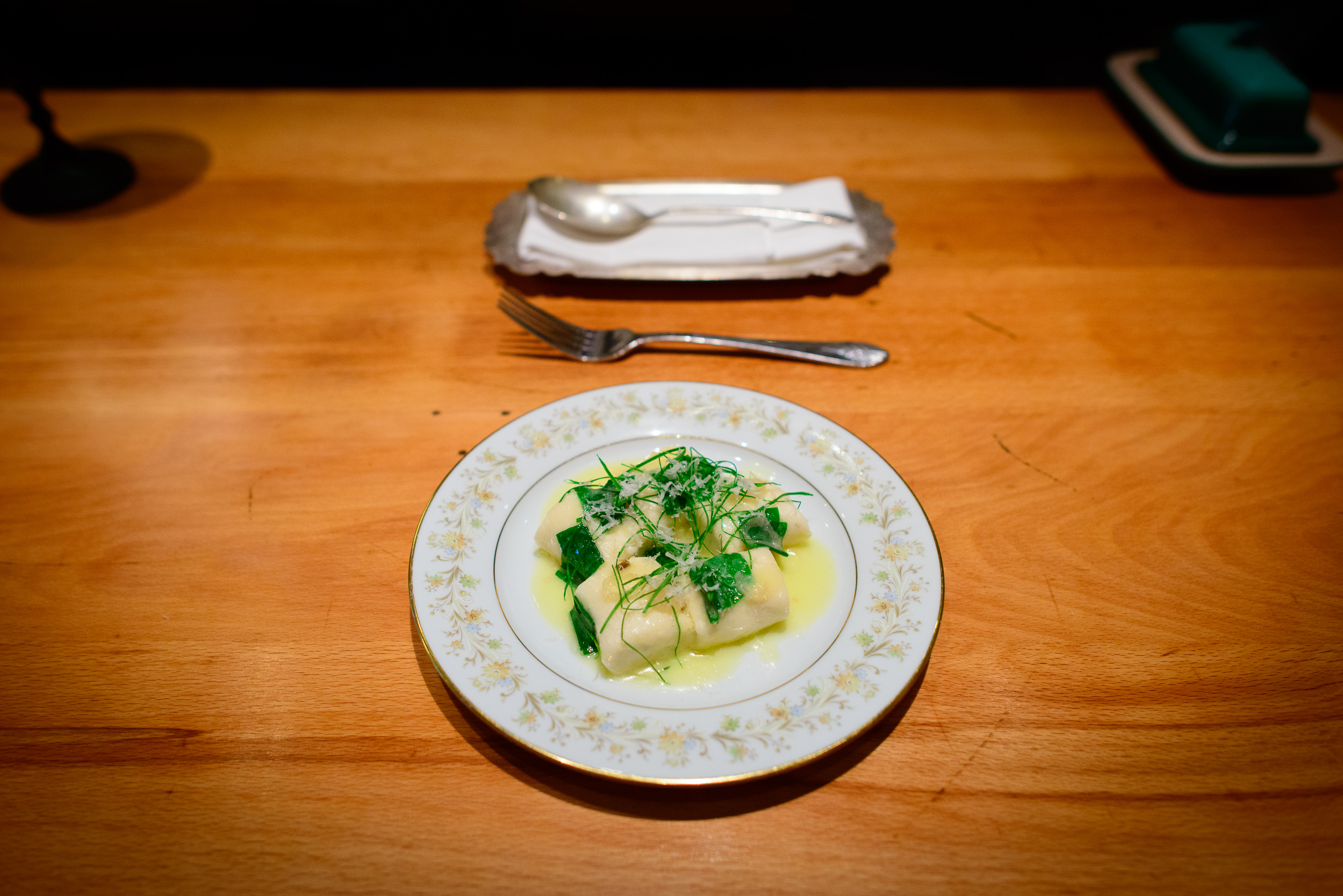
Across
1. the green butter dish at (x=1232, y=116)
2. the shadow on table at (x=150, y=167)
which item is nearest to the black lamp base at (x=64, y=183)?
the shadow on table at (x=150, y=167)

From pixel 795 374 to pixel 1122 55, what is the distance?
5.22 ft

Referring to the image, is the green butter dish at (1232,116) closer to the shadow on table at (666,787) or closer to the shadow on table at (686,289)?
the shadow on table at (686,289)

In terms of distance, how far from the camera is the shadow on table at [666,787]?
0.84 m

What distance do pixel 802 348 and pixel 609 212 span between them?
508 mm

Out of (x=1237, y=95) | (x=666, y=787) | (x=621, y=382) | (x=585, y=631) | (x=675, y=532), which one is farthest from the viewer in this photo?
(x=1237, y=95)

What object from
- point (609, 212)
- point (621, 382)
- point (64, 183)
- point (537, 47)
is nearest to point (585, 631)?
point (621, 382)

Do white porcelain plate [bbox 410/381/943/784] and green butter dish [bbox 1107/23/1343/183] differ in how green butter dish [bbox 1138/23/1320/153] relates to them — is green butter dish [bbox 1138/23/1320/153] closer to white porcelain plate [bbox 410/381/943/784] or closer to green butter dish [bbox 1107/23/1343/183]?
green butter dish [bbox 1107/23/1343/183]

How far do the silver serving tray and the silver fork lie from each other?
0.13 m

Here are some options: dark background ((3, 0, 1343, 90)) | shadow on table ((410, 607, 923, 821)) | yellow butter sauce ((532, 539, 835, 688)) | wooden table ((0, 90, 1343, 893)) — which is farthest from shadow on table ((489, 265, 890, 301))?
dark background ((3, 0, 1343, 90))

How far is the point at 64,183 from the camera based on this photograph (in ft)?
5.66

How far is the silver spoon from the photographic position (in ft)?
5.01

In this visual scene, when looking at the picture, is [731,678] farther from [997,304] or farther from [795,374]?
[997,304]

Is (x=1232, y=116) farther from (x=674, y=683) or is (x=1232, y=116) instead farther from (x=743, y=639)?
(x=674, y=683)

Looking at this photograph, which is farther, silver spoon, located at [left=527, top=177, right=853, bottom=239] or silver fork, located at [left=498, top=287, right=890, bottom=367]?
silver spoon, located at [left=527, top=177, right=853, bottom=239]
